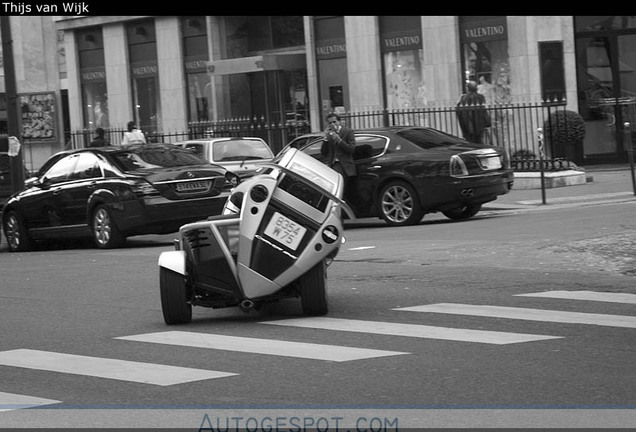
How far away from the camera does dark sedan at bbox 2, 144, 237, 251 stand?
63.7 feet

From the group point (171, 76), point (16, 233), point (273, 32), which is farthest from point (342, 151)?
point (171, 76)

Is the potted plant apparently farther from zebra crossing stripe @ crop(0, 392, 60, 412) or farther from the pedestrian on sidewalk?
zebra crossing stripe @ crop(0, 392, 60, 412)

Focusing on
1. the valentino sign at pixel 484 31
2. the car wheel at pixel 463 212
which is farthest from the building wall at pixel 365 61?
the car wheel at pixel 463 212

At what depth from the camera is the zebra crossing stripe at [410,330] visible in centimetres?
945

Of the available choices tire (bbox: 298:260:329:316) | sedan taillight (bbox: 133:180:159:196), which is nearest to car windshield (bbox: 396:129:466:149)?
sedan taillight (bbox: 133:180:159:196)

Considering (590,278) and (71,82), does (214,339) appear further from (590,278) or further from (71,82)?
(71,82)

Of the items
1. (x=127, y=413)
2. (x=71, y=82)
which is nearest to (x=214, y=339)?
(x=127, y=413)

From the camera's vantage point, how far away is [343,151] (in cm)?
2106

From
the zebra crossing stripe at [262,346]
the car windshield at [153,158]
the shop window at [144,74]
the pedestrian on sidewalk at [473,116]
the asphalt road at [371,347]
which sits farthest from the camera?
the shop window at [144,74]

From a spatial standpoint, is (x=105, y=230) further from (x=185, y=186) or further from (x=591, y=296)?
(x=591, y=296)

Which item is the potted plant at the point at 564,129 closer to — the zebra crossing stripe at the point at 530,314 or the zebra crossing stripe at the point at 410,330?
the zebra crossing stripe at the point at 530,314

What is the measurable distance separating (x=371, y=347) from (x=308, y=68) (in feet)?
86.5

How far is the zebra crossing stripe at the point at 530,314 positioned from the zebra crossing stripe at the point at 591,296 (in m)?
0.80

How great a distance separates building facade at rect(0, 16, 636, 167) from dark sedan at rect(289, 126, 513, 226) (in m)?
3.43
